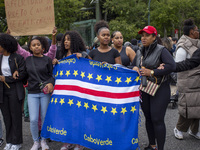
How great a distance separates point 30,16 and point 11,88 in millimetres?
1381

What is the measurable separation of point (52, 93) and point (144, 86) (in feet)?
5.38

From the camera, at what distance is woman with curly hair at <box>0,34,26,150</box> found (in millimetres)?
4020

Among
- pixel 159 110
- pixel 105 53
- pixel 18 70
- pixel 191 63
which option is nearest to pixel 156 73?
pixel 159 110

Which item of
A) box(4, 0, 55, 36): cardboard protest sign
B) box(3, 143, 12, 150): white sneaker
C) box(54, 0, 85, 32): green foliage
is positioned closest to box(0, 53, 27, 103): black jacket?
box(4, 0, 55, 36): cardboard protest sign

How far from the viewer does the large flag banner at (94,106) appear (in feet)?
11.4

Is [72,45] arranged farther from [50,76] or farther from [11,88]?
[11,88]

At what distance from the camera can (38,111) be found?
3947 millimetres

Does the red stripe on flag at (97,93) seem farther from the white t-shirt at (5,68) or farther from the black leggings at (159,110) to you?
the white t-shirt at (5,68)

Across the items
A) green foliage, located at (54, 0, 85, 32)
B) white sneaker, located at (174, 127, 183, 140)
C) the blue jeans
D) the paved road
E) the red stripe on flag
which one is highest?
green foliage, located at (54, 0, 85, 32)

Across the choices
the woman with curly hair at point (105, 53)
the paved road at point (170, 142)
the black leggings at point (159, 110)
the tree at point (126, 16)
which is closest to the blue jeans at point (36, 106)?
the paved road at point (170, 142)

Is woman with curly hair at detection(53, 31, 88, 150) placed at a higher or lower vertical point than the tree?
lower

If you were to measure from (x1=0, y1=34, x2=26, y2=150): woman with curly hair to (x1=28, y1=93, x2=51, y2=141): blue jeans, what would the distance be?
0.34m

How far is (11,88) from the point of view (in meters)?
4.10

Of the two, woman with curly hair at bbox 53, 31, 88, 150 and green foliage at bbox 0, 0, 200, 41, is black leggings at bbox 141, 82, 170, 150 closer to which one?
woman with curly hair at bbox 53, 31, 88, 150
